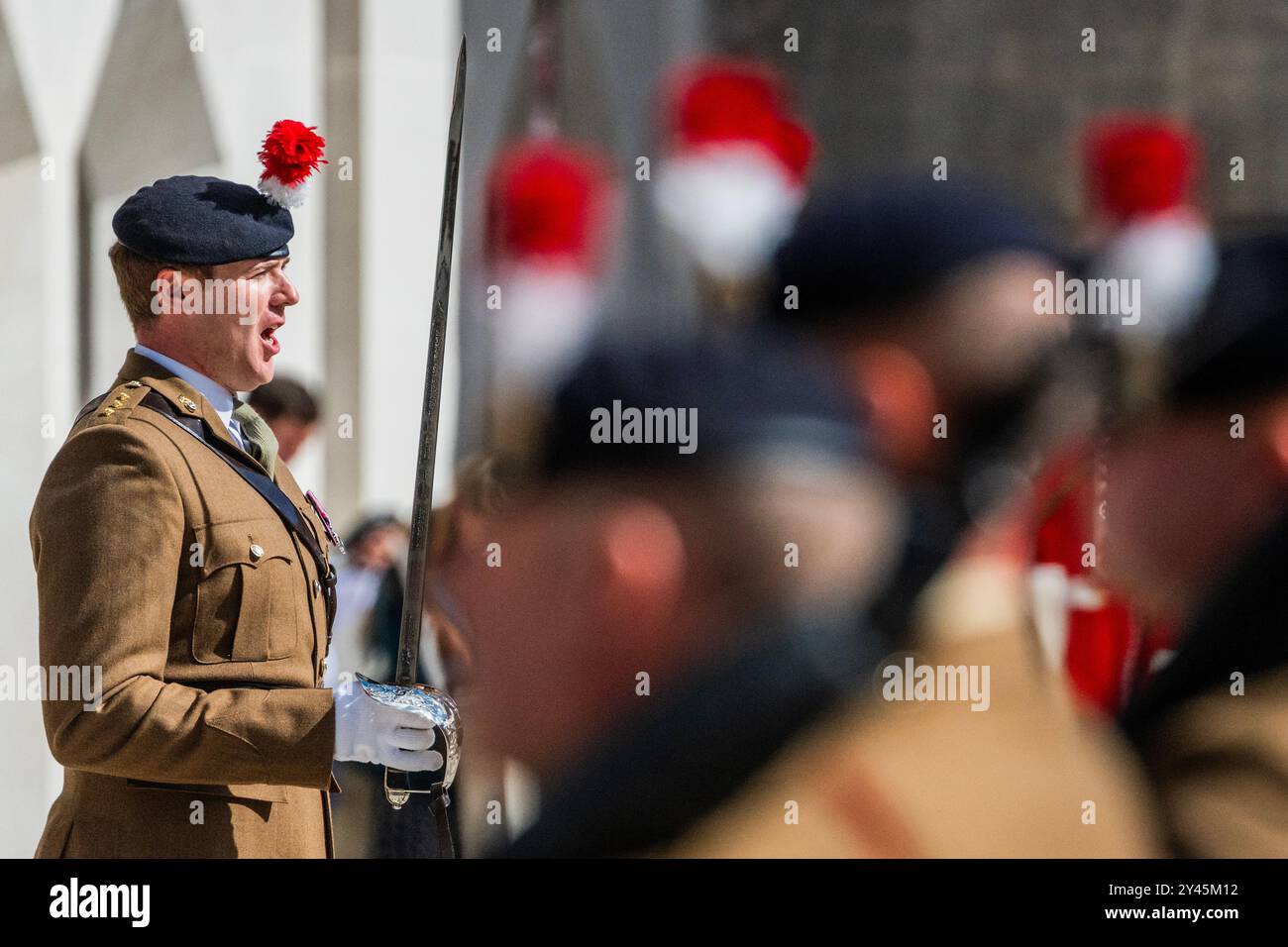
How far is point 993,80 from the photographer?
109 inches

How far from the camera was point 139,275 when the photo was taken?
1188mm

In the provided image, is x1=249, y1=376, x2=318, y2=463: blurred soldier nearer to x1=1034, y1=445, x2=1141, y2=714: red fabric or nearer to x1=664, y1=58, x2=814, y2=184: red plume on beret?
x1=664, y1=58, x2=814, y2=184: red plume on beret

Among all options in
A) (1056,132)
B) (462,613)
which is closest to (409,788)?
(462,613)

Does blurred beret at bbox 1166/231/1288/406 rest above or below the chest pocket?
above

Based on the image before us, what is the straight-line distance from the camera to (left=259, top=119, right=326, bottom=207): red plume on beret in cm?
125

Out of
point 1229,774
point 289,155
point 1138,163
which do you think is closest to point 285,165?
point 289,155

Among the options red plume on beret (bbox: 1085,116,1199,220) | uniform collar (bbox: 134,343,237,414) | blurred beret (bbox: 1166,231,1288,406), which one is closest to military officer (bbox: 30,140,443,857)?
uniform collar (bbox: 134,343,237,414)

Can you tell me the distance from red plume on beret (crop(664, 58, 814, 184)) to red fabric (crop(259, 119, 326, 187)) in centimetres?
102

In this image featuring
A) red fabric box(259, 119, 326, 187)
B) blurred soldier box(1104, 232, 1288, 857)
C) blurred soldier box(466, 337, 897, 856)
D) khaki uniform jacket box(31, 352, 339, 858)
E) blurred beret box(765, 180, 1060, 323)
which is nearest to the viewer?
blurred soldier box(466, 337, 897, 856)

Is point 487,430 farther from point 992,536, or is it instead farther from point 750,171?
point 992,536

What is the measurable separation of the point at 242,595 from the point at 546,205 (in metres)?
1.31

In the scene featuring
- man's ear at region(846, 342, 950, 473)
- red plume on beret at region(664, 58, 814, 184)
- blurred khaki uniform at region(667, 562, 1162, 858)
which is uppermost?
red plume on beret at region(664, 58, 814, 184)

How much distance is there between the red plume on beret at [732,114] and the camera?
232 centimetres

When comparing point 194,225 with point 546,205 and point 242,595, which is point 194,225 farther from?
point 546,205
